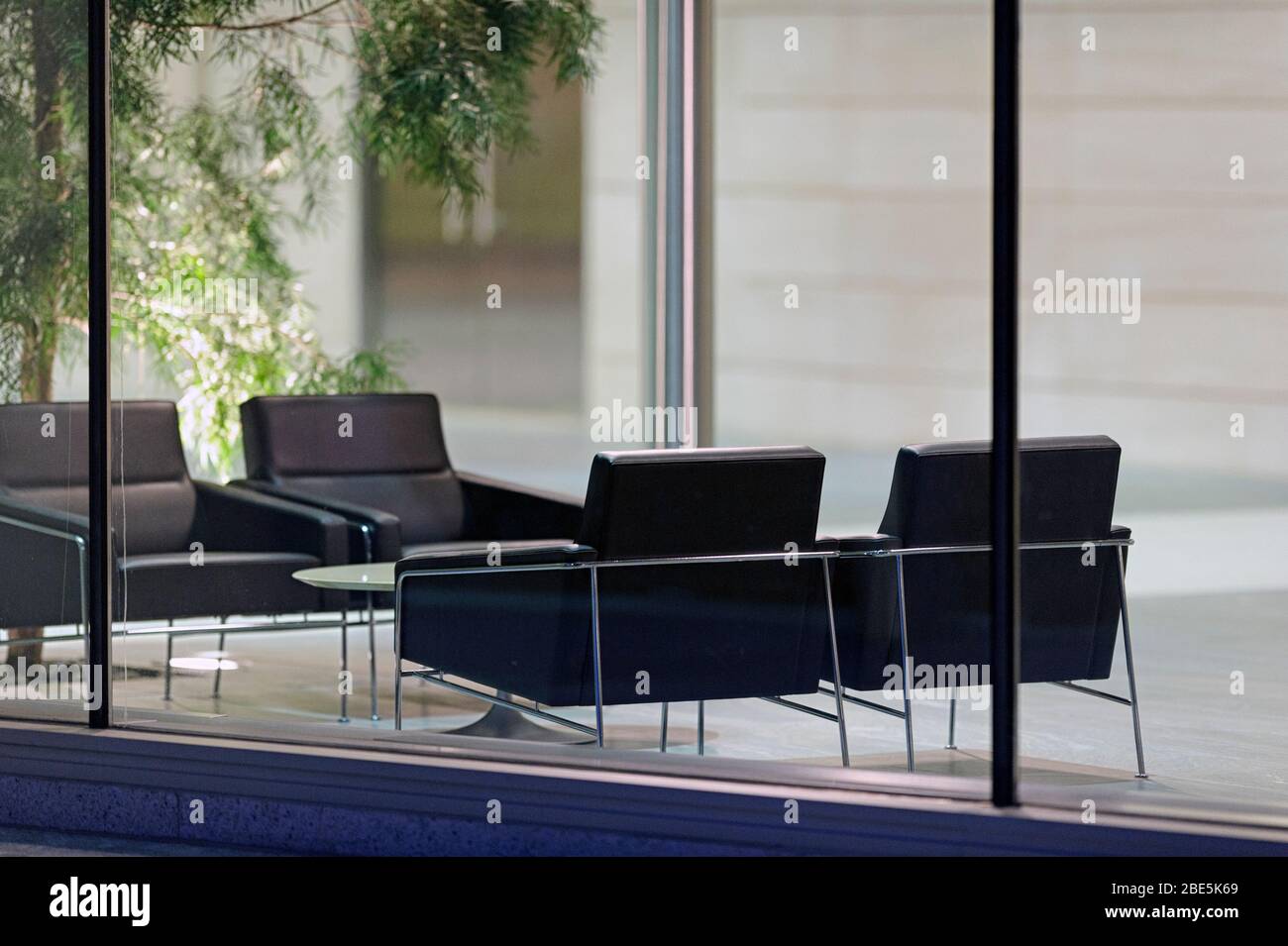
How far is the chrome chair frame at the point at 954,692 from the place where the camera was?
398 cm

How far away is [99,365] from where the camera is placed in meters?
4.17

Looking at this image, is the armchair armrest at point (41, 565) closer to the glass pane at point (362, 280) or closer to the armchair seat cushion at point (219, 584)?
the armchair seat cushion at point (219, 584)

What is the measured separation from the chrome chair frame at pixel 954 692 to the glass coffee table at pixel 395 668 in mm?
697

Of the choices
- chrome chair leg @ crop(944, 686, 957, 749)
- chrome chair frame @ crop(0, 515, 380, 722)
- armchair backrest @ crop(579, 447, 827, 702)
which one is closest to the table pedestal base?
armchair backrest @ crop(579, 447, 827, 702)

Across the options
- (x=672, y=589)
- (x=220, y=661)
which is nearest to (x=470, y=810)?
(x=672, y=589)

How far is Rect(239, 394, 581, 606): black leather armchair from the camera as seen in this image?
5.52 meters

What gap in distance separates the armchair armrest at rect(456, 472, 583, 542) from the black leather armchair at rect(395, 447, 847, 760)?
106 cm

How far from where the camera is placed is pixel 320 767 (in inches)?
155

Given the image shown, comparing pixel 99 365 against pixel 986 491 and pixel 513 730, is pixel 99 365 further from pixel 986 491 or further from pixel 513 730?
pixel 986 491

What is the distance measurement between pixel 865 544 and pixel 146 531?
1830mm

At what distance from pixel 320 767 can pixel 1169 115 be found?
2.78m

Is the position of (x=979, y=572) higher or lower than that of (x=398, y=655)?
higher

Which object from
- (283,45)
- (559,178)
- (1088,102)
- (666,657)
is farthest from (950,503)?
(283,45)

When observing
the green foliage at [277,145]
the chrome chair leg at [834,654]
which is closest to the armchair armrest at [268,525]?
the green foliage at [277,145]
